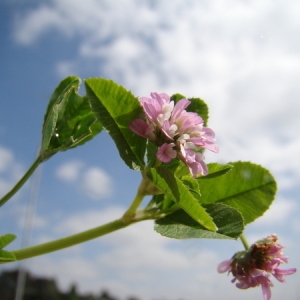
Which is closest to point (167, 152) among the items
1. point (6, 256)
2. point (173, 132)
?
point (173, 132)

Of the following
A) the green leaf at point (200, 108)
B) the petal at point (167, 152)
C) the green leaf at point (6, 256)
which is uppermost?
the green leaf at point (200, 108)

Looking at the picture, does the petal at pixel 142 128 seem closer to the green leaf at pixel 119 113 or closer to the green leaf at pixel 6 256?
the green leaf at pixel 119 113

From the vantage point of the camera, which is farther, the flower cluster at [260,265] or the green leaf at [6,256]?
the flower cluster at [260,265]

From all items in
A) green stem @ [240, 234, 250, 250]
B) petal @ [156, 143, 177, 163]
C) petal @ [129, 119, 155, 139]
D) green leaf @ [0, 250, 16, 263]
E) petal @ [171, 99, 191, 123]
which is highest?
petal @ [171, 99, 191, 123]

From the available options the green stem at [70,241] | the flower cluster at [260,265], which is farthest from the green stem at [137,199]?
the flower cluster at [260,265]

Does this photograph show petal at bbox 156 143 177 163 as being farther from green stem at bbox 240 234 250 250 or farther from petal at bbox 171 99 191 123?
green stem at bbox 240 234 250 250

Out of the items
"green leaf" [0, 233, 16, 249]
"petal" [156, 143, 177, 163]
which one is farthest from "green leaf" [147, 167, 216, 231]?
"green leaf" [0, 233, 16, 249]

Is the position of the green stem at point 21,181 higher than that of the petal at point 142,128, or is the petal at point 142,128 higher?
the petal at point 142,128
